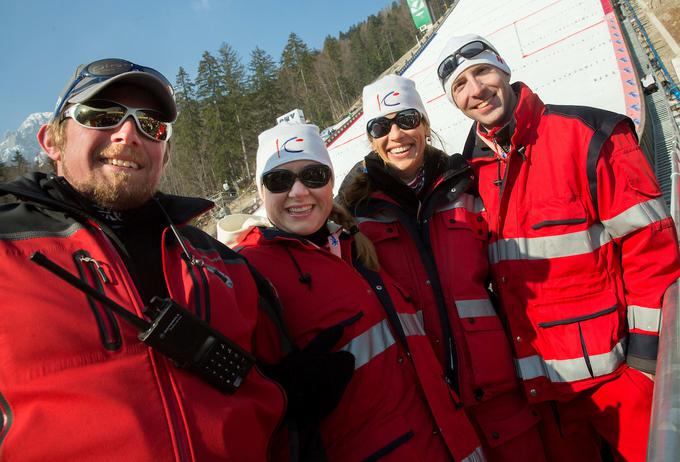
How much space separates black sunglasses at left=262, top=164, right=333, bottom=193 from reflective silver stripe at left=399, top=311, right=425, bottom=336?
38.2 inches

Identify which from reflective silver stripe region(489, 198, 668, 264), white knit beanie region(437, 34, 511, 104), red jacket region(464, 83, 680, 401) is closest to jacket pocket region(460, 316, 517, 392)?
red jacket region(464, 83, 680, 401)

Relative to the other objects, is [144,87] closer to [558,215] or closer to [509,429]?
[558,215]

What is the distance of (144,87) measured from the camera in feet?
6.07

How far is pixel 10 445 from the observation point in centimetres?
103

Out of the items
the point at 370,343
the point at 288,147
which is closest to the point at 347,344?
the point at 370,343

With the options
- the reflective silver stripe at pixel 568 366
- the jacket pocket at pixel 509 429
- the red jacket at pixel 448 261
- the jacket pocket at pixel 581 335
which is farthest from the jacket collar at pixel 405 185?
the jacket pocket at pixel 509 429

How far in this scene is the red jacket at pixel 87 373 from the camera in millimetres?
1089

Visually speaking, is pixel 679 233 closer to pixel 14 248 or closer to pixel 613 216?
pixel 613 216

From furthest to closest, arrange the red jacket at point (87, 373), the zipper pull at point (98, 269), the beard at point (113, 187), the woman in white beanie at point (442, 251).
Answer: the woman in white beanie at point (442, 251), the beard at point (113, 187), the zipper pull at point (98, 269), the red jacket at point (87, 373)

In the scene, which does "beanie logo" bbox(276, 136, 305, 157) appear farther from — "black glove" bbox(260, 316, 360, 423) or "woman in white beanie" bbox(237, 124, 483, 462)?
"black glove" bbox(260, 316, 360, 423)

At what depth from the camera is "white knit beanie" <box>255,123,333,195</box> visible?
8.18 ft

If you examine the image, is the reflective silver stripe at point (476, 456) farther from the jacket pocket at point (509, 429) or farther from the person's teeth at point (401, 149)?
the person's teeth at point (401, 149)

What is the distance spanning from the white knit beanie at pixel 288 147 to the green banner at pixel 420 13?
4175 centimetres

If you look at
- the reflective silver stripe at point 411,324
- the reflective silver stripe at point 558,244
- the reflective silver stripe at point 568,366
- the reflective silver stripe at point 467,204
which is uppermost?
the reflective silver stripe at point 467,204
